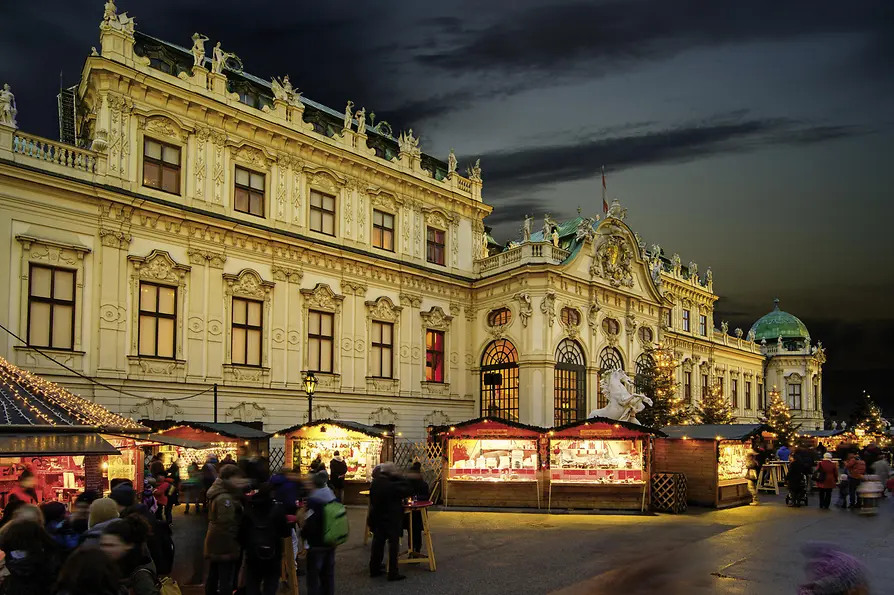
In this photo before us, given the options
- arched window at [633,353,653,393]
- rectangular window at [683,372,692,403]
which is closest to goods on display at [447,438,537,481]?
arched window at [633,353,653,393]

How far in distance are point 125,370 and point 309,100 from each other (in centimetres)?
1758

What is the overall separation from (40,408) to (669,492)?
1702cm

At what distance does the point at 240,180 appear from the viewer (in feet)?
99.7

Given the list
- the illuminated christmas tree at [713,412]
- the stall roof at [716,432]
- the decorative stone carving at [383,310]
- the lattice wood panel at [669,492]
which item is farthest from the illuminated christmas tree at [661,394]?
the lattice wood panel at [669,492]

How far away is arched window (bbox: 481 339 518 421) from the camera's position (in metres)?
36.6

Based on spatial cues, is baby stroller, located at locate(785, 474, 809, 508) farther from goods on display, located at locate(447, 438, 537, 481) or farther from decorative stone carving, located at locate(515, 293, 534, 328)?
decorative stone carving, located at locate(515, 293, 534, 328)

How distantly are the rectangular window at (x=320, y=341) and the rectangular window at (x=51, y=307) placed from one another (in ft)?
30.8

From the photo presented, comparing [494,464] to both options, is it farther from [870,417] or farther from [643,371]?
[870,417]

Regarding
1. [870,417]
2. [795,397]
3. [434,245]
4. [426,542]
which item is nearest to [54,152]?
[434,245]

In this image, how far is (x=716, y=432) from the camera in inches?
981

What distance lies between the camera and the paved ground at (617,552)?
1252cm

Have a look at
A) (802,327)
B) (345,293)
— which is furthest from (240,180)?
(802,327)

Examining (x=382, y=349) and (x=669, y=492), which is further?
(x=382, y=349)

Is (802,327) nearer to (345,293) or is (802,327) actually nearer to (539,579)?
(345,293)
